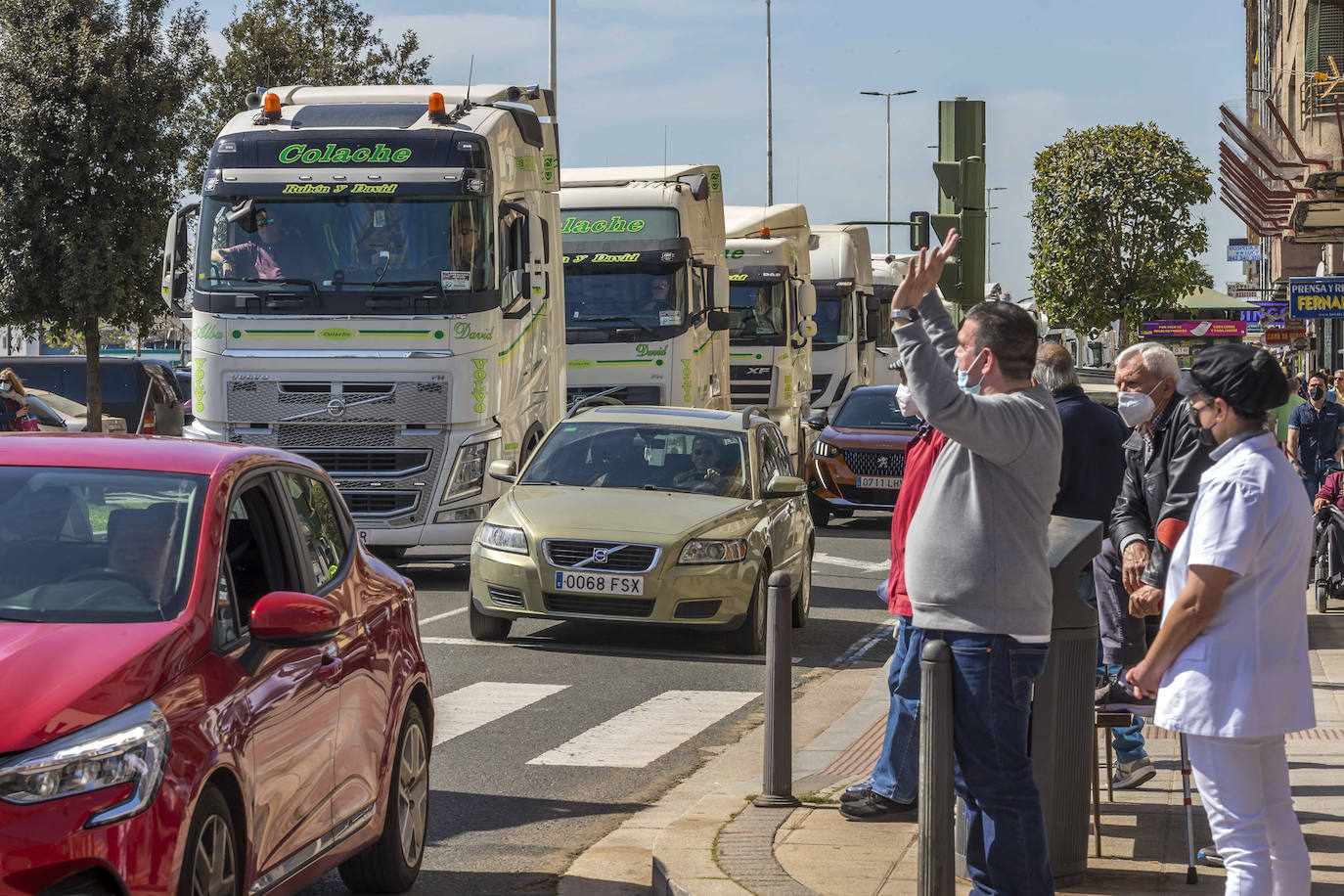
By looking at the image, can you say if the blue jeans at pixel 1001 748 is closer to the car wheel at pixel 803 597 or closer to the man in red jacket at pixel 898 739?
the man in red jacket at pixel 898 739

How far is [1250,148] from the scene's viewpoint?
19688mm

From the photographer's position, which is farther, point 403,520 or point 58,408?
point 58,408

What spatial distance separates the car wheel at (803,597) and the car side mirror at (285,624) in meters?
8.64

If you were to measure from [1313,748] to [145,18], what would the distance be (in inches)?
1179

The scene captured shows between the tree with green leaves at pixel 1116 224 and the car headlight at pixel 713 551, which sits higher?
the tree with green leaves at pixel 1116 224

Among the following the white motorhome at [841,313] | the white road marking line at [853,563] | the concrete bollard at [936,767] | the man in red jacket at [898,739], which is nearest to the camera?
the concrete bollard at [936,767]

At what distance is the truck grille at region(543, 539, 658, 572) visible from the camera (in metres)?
11.7

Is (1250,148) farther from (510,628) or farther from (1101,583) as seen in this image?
(1101,583)

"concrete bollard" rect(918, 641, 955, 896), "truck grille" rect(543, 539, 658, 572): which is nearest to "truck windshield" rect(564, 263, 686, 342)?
"truck grille" rect(543, 539, 658, 572)

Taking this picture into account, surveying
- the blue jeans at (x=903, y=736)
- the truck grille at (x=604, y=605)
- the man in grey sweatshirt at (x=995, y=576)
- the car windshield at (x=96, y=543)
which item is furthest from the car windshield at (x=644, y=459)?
the man in grey sweatshirt at (x=995, y=576)

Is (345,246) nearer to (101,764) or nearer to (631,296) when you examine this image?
(631,296)

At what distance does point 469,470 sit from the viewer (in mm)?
15594

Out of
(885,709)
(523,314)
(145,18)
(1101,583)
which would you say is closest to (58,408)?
(145,18)

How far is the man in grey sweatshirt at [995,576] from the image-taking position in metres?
4.93
